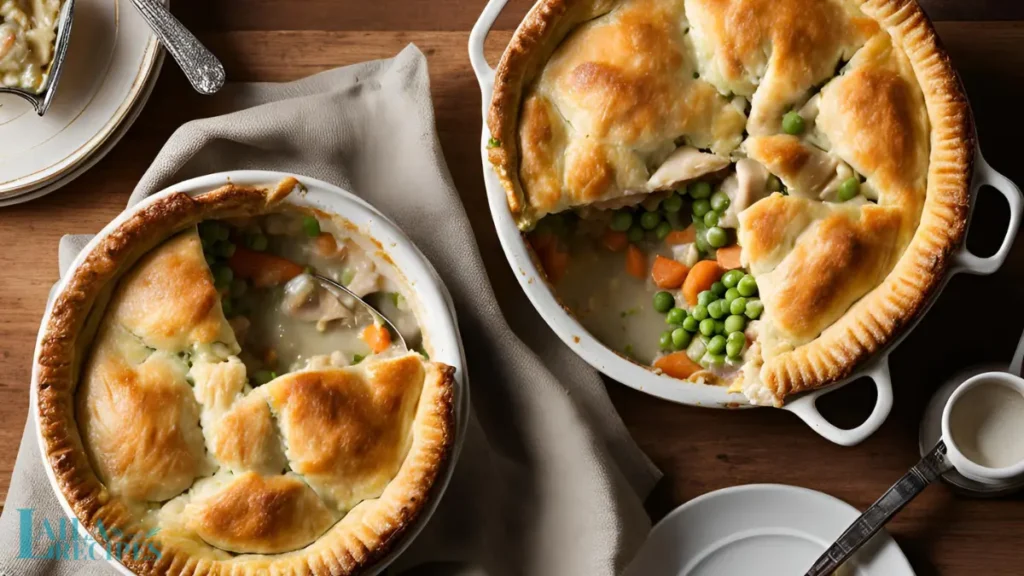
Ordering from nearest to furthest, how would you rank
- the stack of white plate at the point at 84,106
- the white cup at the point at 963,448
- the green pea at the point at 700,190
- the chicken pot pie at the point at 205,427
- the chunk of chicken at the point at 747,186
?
the chicken pot pie at the point at 205,427, the white cup at the point at 963,448, the chunk of chicken at the point at 747,186, the green pea at the point at 700,190, the stack of white plate at the point at 84,106

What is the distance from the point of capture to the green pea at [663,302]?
9.91ft

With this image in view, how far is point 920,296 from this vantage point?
278cm

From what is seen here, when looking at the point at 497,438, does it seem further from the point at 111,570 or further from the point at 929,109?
the point at 929,109

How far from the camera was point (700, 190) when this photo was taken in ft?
9.84

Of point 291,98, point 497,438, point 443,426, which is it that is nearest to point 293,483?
point 443,426

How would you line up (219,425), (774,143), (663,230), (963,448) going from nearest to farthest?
(219,425) → (774,143) → (963,448) → (663,230)

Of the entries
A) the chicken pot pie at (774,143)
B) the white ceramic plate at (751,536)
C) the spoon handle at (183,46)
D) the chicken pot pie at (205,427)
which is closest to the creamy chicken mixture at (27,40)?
the spoon handle at (183,46)

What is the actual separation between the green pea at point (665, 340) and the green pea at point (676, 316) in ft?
0.13

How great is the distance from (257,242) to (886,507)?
6.91 feet

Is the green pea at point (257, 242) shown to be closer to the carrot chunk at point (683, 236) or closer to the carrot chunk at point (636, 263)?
the carrot chunk at point (636, 263)

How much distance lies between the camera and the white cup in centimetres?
279

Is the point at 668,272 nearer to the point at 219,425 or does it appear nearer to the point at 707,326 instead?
the point at 707,326

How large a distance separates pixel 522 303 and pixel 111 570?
1.56m

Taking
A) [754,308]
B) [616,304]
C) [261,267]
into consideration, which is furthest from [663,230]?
[261,267]
